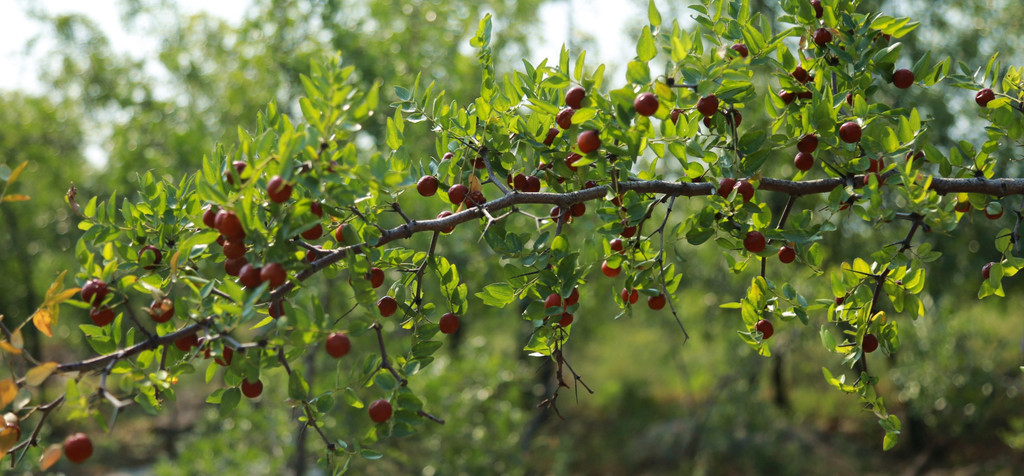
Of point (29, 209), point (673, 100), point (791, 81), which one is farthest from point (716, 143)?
point (29, 209)

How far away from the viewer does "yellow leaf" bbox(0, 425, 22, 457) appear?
0.99 metres

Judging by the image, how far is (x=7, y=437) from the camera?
1.00 m

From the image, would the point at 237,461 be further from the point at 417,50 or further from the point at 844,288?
the point at 844,288

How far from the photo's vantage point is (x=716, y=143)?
144 cm

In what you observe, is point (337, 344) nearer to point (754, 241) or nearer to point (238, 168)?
point (238, 168)

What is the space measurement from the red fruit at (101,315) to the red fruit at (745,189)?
1060mm

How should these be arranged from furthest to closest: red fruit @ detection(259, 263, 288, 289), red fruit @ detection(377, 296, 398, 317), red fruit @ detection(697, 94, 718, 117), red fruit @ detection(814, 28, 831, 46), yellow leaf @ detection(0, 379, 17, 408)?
red fruit @ detection(814, 28, 831, 46) < red fruit @ detection(377, 296, 398, 317) < red fruit @ detection(697, 94, 718, 117) < red fruit @ detection(259, 263, 288, 289) < yellow leaf @ detection(0, 379, 17, 408)

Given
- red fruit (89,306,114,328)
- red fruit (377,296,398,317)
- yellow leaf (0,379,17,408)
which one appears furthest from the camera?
red fruit (377,296,398,317)

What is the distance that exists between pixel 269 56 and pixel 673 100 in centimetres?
409

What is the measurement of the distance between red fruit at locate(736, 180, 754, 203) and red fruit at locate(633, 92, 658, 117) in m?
0.26

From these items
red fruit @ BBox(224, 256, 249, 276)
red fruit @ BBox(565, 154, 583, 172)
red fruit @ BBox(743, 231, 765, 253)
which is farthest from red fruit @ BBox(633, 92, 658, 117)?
red fruit @ BBox(224, 256, 249, 276)

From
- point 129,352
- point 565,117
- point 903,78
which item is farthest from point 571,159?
point 129,352

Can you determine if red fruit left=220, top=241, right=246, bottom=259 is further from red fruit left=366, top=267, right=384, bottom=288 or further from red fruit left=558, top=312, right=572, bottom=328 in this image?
red fruit left=558, top=312, right=572, bottom=328

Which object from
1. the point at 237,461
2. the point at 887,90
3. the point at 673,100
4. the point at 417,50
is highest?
the point at 673,100
